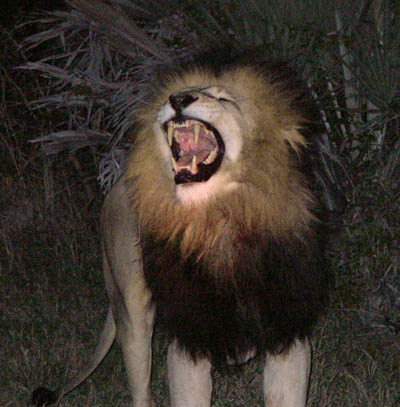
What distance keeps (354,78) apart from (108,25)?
4.41 ft

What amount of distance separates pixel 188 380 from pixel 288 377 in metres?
0.36

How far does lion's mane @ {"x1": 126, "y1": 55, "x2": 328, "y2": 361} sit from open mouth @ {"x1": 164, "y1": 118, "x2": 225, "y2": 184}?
0.24ft

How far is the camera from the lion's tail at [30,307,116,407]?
333cm

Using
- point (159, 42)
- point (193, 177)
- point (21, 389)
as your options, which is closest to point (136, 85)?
point (159, 42)

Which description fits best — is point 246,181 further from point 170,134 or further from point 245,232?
point 170,134

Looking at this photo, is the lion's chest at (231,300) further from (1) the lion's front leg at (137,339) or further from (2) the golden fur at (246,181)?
(1) the lion's front leg at (137,339)

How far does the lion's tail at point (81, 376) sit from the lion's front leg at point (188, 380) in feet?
2.62

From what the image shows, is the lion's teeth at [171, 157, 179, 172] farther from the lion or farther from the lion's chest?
the lion's chest

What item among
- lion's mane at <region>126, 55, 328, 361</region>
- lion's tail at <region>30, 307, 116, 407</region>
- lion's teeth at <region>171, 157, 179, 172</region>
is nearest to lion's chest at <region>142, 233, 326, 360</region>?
lion's mane at <region>126, 55, 328, 361</region>

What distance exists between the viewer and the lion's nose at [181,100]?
2188 millimetres

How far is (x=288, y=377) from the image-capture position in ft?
8.75

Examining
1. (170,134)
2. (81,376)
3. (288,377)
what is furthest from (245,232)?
(81,376)

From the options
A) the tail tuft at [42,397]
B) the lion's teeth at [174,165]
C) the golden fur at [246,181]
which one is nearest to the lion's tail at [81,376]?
the tail tuft at [42,397]

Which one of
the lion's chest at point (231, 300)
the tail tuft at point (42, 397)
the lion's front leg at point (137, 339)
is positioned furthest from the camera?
the tail tuft at point (42, 397)
